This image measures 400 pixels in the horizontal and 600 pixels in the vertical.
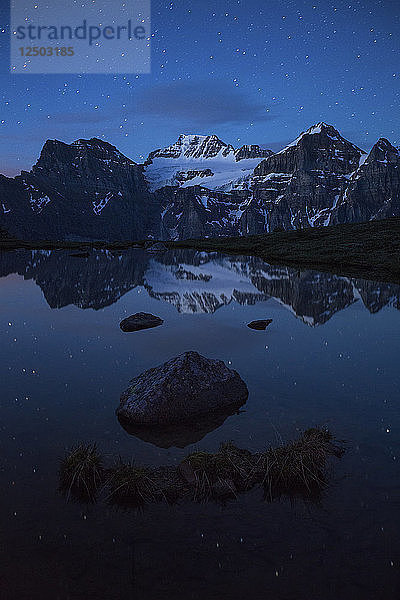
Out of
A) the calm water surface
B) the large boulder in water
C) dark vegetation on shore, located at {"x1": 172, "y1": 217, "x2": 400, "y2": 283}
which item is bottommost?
the calm water surface

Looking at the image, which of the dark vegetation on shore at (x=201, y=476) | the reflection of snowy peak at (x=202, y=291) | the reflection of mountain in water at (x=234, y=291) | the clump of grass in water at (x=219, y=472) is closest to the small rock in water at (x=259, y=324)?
the reflection of mountain in water at (x=234, y=291)

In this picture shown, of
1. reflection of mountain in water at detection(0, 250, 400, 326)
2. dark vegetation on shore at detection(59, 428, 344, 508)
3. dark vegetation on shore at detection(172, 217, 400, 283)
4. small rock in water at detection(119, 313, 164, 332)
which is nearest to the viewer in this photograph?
dark vegetation on shore at detection(59, 428, 344, 508)

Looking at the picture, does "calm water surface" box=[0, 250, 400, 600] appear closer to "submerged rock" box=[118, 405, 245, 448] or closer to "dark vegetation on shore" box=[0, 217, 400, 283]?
"submerged rock" box=[118, 405, 245, 448]

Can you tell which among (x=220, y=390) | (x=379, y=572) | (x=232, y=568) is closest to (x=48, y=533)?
(x=232, y=568)

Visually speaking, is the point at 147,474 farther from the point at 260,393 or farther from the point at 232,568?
the point at 260,393

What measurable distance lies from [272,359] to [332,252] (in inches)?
2788

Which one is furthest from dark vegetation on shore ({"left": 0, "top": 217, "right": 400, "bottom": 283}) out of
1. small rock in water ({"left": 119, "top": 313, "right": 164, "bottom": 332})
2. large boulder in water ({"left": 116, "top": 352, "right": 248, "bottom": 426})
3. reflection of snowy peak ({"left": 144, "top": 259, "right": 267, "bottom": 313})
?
large boulder in water ({"left": 116, "top": 352, "right": 248, "bottom": 426})

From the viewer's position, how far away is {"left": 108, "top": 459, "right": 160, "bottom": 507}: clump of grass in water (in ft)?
28.4

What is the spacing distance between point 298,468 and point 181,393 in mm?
4312

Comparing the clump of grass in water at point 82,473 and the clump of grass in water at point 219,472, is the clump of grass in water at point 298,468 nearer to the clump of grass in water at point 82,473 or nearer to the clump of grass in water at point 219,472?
the clump of grass in water at point 219,472

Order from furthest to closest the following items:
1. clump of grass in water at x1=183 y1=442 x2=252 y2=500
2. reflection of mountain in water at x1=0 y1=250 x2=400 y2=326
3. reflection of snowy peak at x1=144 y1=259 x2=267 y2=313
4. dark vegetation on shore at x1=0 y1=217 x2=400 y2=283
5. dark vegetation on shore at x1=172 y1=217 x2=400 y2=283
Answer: dark vegetation on shore at x1=0 y1=217 x2=400 y2=283
dark vegetation on shore at x1=172 y1=217 x2=400 y2=283
reflection of snowy peak at x1=144 y1=259 x2=267 y2=313
reflection of mountain in water at x1=0 y1=250 x2=400 y2=326
clump of grass in water at x1=183 y1=442 x2=252 y2=500

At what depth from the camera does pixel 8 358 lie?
18438 mm

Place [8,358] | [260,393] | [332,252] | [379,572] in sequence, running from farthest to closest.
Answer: [332,252]
[8,358]
[260,393]
[379,572]

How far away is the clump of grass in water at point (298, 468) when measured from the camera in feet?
29.5
